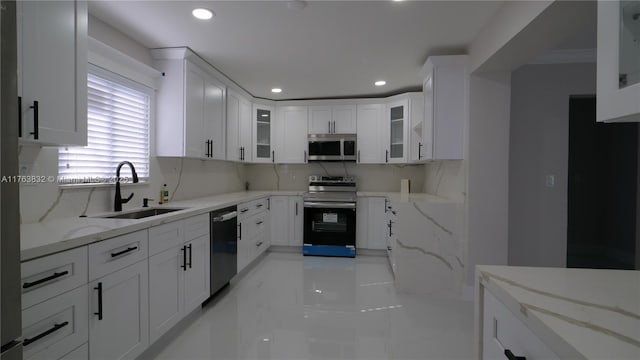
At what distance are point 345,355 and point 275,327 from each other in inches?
24.8

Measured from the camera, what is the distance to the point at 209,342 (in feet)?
7.01

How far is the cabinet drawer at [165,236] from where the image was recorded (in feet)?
6.27

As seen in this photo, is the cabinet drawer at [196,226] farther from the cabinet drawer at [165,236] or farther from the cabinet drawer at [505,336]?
the cabinet drawer at [505,336]

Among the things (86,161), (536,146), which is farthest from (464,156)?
(86,161)

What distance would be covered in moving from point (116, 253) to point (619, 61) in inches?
84.4

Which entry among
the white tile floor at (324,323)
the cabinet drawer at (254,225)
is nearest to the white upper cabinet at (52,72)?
the white tile floor at (324,323)

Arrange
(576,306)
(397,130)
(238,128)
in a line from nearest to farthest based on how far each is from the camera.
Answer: (576,306), (238,128), (397,130)

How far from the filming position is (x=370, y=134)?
179 inches

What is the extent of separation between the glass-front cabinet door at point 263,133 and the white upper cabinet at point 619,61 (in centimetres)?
421

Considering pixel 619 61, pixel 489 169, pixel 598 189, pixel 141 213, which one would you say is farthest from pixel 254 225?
pixel 598 189

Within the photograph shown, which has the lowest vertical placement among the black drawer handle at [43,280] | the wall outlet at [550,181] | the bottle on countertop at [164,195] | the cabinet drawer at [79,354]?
the cabinet drawer at [79,354]

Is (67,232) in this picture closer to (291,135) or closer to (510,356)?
(510,356)

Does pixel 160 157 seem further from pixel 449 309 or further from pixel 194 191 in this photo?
pixel 449 309

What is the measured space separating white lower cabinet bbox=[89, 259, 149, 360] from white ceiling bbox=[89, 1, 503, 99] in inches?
71.2
